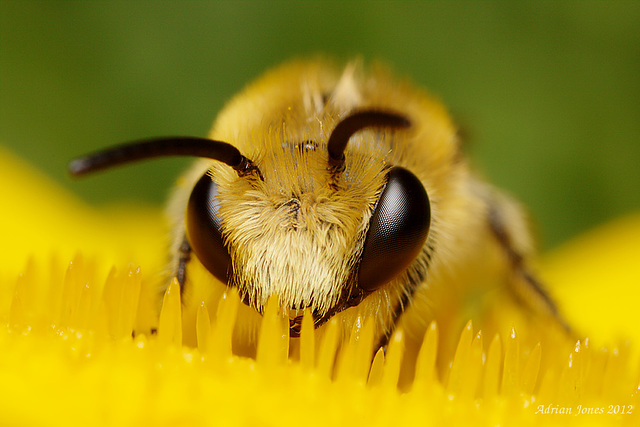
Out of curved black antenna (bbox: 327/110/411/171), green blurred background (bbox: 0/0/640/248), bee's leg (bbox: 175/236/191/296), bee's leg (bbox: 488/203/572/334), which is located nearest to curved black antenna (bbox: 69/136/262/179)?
curved black antenna (bbox: 327/110/411/171)

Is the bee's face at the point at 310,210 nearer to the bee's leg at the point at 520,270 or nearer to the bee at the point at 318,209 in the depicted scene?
the bee at the point at 318,209

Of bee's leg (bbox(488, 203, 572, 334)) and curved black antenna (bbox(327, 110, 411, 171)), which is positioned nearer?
curved black antenna (bbox(327, 110, 411, 171))

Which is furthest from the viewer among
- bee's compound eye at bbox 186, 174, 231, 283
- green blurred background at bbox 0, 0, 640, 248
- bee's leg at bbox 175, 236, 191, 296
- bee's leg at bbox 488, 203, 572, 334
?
green blurred background at bbox 0, 0, 640, 248

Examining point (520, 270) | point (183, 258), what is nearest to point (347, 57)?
point (520, 270)

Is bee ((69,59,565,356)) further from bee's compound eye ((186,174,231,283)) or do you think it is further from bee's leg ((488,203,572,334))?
bee's leg ((488,203,572,334))

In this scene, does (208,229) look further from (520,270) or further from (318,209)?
(520,270)

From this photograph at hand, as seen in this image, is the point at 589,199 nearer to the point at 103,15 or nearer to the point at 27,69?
the point at 103,15

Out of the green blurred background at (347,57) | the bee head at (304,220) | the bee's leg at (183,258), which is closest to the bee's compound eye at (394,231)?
the bee head at (304,220)
